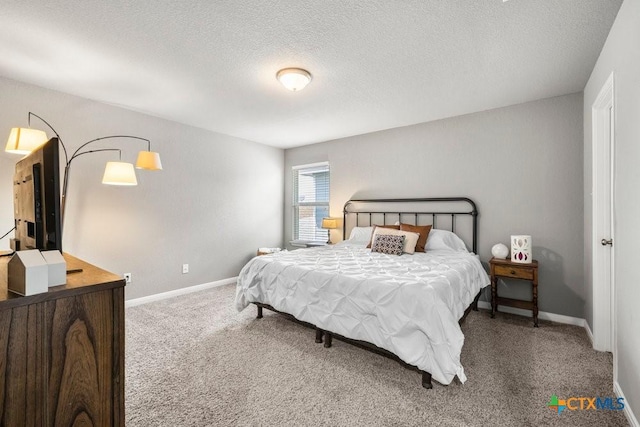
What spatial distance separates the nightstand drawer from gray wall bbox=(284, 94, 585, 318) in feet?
1.41

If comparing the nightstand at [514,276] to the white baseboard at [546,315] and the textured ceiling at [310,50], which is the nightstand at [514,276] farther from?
the textured ceiling at [310,50]

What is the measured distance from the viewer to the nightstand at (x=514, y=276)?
2.93 m

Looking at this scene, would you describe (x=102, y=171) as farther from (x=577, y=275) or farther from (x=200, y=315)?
(x=577, y=275)

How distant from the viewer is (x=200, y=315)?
3.28 m

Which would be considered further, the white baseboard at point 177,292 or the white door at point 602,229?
the white baseboard at point 177,292

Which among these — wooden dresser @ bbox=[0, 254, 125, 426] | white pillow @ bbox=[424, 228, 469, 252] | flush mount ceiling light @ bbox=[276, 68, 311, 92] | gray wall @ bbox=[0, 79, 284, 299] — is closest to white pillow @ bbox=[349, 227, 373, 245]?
white pillow @ bbox=[424, 228, 469, 252]

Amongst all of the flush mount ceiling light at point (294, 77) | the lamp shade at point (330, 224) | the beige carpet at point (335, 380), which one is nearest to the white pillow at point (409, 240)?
the beige carpet at point (335, 380)

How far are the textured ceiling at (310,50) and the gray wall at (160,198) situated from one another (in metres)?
0.29

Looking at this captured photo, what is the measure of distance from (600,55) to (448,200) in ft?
6.28

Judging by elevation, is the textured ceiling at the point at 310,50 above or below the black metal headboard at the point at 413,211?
above


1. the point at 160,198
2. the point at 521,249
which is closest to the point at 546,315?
the point at 521,249

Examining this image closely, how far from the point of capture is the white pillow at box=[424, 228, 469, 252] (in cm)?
356

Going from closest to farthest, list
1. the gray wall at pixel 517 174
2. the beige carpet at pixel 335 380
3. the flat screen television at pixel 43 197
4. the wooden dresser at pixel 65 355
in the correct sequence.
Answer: the wooden dresser at pixel 65 355 < the flat screen television at pixel 43 197 < the beige carpet at pixel 335 380 < the gray wall at pixel 517 174

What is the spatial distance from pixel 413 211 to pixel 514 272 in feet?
4.73
